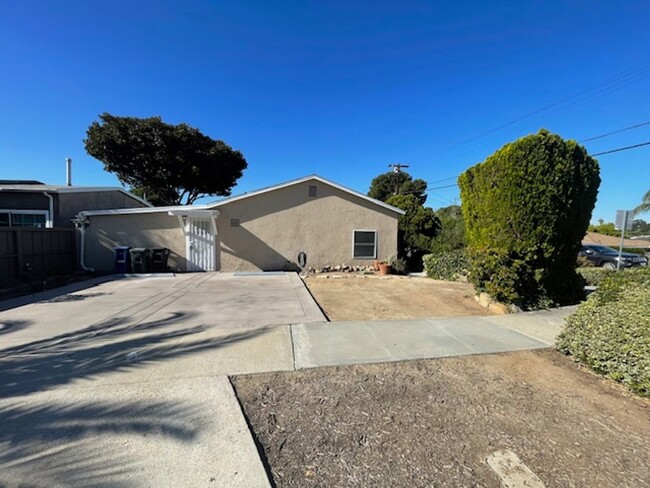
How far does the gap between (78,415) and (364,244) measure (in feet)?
38.7

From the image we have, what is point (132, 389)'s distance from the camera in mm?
3076

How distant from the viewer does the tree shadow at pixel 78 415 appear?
2047mm

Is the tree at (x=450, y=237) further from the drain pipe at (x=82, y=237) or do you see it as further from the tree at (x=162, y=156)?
the tree at (x=162, y=156)

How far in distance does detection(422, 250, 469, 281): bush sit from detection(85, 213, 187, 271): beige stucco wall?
32.5 feet

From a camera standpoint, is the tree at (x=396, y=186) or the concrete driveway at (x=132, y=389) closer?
the concrete driveway at (x=132, y=389)

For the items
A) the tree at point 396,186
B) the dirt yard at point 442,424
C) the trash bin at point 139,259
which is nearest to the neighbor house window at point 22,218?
the trash bin at point 139,259

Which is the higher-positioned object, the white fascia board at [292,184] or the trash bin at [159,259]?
the white fascia board at [292,184]

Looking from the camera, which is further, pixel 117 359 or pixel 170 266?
pixel 170 266

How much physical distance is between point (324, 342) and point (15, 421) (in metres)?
3.21

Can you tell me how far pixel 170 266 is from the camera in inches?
485

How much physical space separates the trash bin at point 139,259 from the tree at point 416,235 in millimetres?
11126

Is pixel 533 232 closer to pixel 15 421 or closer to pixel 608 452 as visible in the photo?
pixel 608 452

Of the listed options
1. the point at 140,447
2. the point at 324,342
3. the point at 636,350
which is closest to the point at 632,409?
the point at 636,350

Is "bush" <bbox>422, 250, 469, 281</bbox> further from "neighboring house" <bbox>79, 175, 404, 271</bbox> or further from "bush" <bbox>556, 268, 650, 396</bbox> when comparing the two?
"bush" <bbox>556, 268, 650, 396</bbox>
